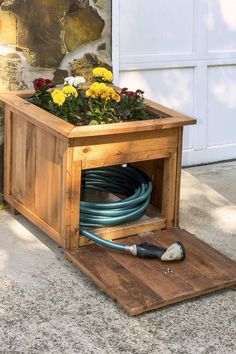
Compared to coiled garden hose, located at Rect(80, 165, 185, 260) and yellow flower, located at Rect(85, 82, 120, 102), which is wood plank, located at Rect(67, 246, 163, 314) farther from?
yellow flower, located at Rect(85, 82, 120, 102)

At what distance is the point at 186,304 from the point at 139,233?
2.21 ft

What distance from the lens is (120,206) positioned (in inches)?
137

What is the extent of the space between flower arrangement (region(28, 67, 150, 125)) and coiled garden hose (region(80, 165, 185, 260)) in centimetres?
37

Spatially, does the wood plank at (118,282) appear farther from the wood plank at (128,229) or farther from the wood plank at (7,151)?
the wood plank at (7,151)

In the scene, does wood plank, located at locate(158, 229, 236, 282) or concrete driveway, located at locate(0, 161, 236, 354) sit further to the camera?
wood plank, located at locate(158, 229, 236, 282)

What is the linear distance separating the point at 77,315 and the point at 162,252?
59cm

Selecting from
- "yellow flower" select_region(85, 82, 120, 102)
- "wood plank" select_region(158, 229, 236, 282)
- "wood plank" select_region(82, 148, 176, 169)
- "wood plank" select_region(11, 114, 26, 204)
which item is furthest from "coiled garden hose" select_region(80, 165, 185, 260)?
"yellow flower" select_region(85, 82, 120, 102)

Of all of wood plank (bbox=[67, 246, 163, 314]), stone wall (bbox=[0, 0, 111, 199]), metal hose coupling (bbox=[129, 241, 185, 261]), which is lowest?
wood plank (bbox=[67, 246, 163, 314])

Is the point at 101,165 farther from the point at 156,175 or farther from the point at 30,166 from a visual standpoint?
the point at 156,175

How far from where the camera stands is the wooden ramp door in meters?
2.92

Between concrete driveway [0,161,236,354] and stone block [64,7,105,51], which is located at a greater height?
stone block [64,7,105,51]

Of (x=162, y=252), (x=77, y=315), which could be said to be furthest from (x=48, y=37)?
(x=77, y=315)

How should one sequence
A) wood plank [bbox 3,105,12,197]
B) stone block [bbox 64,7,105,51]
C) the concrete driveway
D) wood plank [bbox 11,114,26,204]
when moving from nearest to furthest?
1. the concrete driveway
2. wood plank [bbox 11,114,26,204]
3. wood plank [bbox 3,105,12,197]
4. stone block [bbox 64,7,105,51]

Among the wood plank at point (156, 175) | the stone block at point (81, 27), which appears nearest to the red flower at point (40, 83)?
the stone block at point (81, 27)
